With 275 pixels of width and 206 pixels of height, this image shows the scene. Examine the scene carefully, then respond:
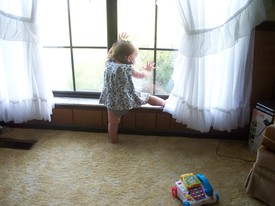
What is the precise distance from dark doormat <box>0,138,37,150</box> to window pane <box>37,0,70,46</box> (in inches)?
30.6

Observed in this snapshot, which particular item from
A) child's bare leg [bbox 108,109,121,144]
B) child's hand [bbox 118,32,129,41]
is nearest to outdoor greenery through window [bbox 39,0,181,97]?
child's hand [bbox 118,32,129,41]

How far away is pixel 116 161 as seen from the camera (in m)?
2.05

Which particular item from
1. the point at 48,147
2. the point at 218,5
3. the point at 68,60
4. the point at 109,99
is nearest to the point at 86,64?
the point at 68,60

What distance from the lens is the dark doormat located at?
2.21 m

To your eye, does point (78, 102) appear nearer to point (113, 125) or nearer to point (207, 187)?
point (113, 125)

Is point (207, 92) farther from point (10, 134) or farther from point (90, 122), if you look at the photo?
point (10, 134)

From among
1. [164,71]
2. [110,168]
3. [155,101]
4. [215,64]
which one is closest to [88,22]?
[164,71]

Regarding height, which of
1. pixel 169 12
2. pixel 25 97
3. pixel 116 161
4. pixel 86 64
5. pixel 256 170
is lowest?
pixel 116 161

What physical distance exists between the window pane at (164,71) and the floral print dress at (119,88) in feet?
1.01

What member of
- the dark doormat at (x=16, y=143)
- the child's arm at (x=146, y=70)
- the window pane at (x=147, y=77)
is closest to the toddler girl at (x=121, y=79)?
the child's arm at (x=146, y=70)

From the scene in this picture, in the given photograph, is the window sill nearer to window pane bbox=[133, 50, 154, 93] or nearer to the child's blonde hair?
window pane bbox=[133, 50, 154, 93]

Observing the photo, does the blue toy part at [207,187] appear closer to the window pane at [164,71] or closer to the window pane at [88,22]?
the window pane at [164,71]

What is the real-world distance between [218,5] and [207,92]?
0.59m

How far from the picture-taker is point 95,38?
2346 millimetres
